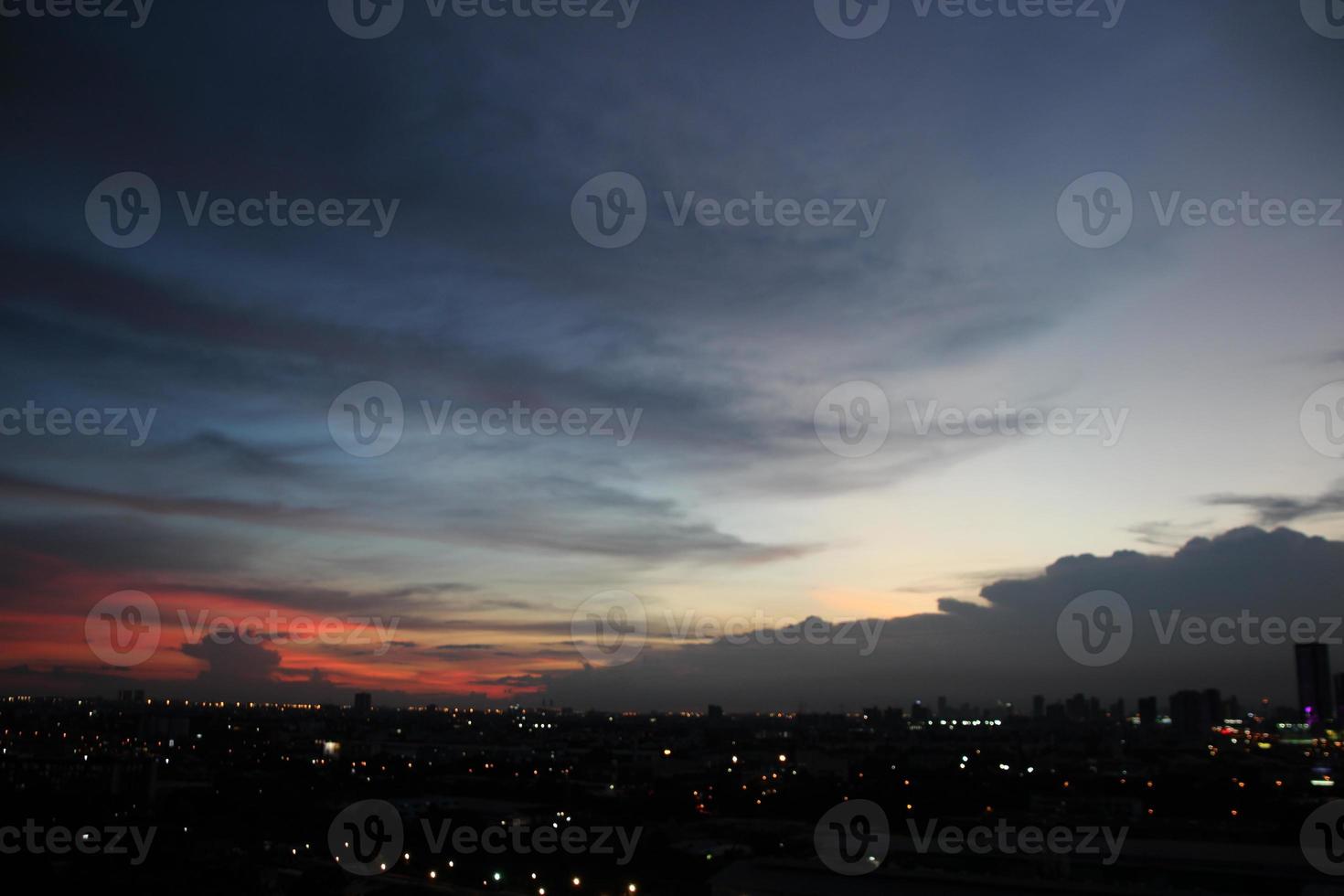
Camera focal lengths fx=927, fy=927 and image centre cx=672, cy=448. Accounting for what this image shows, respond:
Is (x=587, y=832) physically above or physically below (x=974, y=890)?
below

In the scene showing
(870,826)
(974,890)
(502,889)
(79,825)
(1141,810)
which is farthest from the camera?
(1141,810)

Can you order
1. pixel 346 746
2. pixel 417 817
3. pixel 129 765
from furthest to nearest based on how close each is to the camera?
pixel 346 746
pixel 129 765
pixel 417 817

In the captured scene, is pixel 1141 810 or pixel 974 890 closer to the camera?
pixel 974 890

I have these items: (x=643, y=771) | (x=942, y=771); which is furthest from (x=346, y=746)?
(x=942, y=771)

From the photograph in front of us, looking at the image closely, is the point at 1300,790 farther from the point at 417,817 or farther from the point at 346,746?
the point at 346,746

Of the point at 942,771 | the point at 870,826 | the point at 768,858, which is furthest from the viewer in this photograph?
the point at 942,771

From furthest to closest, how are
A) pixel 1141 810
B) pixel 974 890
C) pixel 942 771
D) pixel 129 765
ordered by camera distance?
pixel 942 771 → pixel 129 765 → pixel 1141 810 → pixel 974 890

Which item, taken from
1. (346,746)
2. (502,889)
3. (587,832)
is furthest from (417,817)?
(346,746)

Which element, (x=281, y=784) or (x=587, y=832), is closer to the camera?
(x=587, y=832)

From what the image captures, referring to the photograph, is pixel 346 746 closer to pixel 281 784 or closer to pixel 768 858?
pixel 281 784
